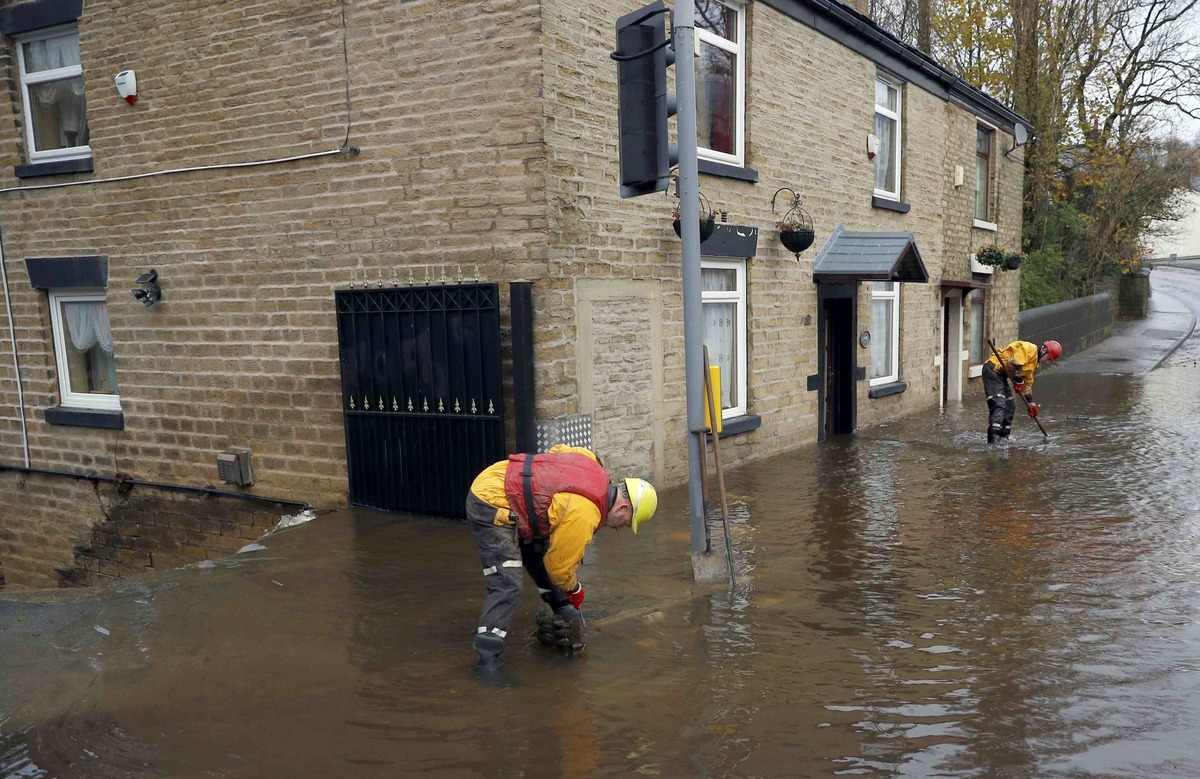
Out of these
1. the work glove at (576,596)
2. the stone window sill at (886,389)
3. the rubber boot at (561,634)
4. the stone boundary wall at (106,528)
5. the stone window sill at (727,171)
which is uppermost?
the stone window sill at (727,171)

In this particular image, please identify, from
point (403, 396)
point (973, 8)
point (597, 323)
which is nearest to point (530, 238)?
point (597, 323)

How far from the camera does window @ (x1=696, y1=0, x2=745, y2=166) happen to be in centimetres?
1023

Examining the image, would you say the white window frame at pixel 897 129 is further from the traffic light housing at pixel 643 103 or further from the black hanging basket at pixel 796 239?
the traffic light housing at pixel 643 103

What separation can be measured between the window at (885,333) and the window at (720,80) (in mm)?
4639

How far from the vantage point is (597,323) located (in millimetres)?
8391

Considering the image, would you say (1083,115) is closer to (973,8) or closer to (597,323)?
(973,8)

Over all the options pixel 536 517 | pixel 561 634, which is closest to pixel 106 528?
pixel 561 634

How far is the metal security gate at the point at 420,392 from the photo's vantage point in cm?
783

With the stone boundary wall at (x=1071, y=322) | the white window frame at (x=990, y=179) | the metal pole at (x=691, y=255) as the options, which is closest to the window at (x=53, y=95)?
the metal pole at (x=691, y=255)

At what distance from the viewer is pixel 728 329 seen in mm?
10828

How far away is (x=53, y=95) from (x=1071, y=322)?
2481 cm

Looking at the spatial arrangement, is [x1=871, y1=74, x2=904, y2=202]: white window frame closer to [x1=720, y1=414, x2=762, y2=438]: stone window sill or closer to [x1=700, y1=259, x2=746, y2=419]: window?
[x1=700, y1=259, x2=746, y2=419]: window

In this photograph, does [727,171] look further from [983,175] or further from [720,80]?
[983,175]

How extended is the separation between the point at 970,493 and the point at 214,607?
7.17m
